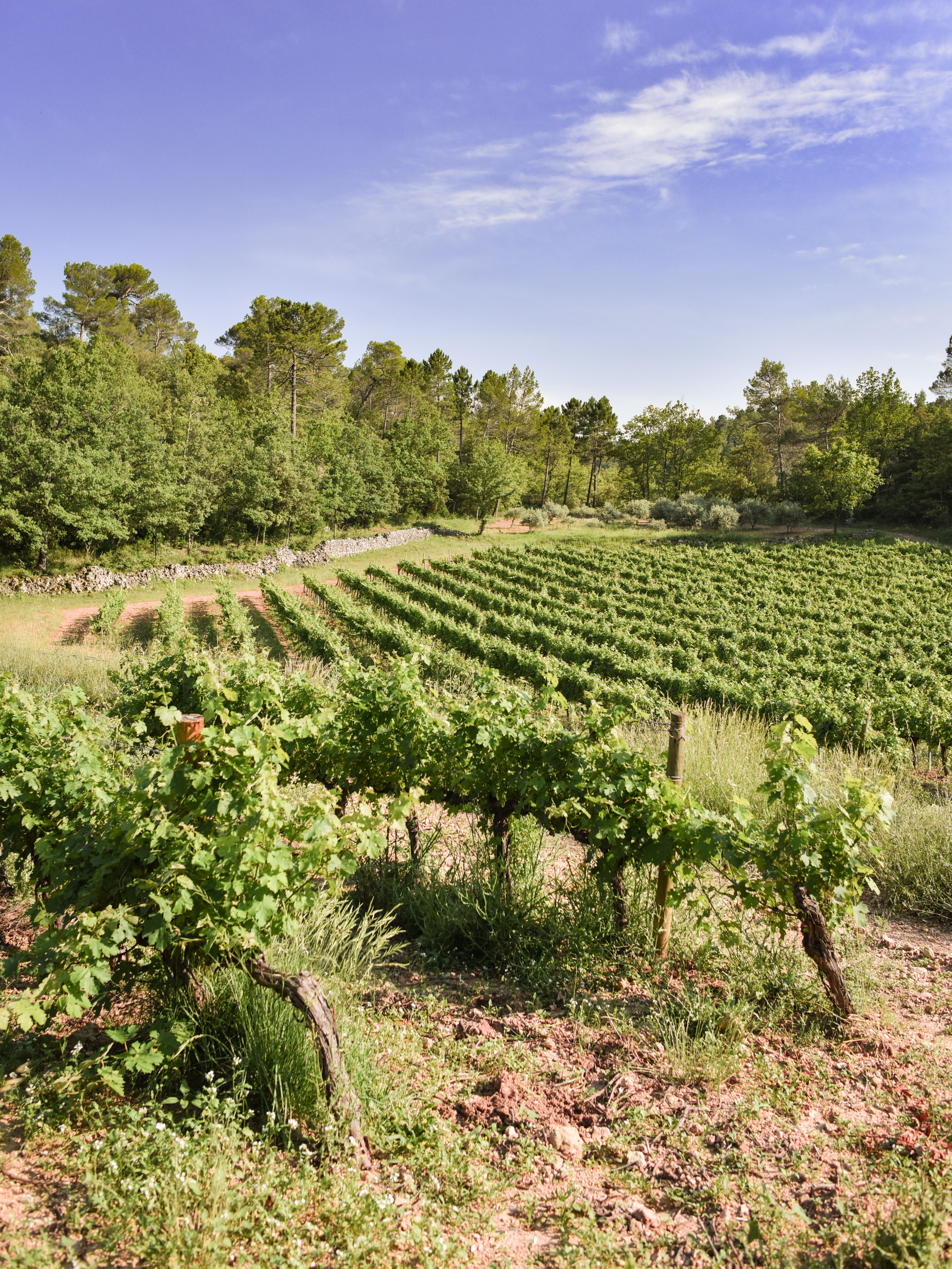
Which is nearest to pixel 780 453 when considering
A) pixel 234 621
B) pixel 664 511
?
pixel 664 511

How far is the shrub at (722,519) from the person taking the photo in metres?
44.1

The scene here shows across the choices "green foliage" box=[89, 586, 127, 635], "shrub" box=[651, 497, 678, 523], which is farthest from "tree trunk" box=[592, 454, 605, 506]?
"green foliage" box=[89, 586, 127, 635]

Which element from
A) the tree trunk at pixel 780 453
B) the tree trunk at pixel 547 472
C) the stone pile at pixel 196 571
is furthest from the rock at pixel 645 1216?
the tree trunk at pixel 780 453

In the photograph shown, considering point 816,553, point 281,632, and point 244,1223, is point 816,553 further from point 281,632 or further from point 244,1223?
point 244,1223

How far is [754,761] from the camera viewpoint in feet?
26.2

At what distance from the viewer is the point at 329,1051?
9.34 ft

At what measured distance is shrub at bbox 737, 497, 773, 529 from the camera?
151ft

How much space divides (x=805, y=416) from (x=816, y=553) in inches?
1012

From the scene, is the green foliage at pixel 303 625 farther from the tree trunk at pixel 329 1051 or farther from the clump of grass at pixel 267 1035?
the tree trunk at pixel 329 1051

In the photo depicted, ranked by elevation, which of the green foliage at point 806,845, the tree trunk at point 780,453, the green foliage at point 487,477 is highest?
the tree trunk at point 780,453

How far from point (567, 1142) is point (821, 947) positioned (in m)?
1.91

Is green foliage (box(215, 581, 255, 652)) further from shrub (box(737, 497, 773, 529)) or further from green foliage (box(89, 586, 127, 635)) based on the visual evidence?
shrub (box(737, 497, 773, 529))

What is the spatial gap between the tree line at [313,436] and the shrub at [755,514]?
121 inches

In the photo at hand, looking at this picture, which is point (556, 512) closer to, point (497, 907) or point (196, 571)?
point (196, 571)
